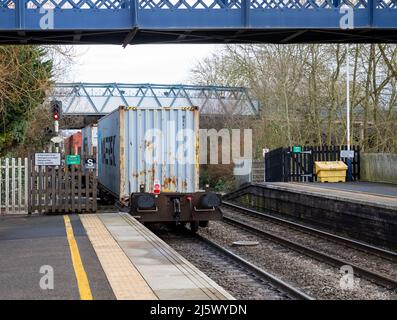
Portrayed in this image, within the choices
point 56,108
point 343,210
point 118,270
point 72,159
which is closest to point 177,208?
point 72,159

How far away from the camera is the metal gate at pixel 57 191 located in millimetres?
17297

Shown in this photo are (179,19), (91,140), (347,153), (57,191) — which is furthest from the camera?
(91,140)

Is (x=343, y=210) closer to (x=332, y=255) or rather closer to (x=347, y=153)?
(x=332, y=255)

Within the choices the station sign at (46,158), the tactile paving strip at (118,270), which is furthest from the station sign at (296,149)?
the tactile paving strip at (118,270)

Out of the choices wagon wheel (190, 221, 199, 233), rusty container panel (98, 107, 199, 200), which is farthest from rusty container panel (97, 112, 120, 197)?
wagon wheel (190, 221, 199, 233)

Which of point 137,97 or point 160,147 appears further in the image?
point 137,97

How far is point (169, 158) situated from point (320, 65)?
20.5 metres

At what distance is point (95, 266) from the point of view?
8.91 metres

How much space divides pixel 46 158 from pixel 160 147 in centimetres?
388

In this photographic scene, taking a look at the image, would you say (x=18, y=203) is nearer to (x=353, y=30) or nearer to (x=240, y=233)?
(x=240, y=233)

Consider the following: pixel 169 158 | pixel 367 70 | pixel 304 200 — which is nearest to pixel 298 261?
pixel 169 158

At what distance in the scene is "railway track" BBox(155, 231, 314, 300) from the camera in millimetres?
9422

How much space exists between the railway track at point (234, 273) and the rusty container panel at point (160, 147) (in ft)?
5.26
